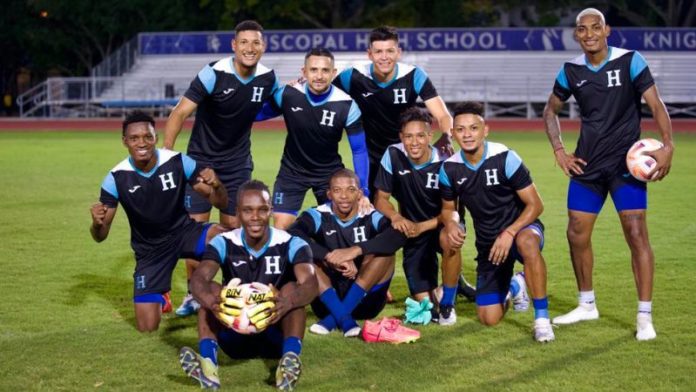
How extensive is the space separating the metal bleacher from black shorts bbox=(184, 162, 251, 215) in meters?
26.7

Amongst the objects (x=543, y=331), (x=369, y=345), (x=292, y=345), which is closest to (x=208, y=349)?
(x=292, y=345)

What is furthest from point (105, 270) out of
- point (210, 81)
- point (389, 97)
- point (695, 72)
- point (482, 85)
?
point (695, 72)

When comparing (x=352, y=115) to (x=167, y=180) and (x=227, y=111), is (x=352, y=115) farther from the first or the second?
(x=167, y=180)

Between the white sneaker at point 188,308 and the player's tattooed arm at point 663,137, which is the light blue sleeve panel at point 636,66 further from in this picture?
the white sneaker at point 188,308

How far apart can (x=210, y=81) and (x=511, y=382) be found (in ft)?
11.3

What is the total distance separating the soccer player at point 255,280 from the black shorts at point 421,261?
1814 mm

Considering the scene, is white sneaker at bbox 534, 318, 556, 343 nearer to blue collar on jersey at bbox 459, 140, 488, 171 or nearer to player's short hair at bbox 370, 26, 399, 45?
blue collar on jersey at bbox 459, 140, 488, 171

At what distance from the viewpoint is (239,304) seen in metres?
5.45

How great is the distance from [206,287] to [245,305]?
0.91ft

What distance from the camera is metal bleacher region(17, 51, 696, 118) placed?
35219 millimetres

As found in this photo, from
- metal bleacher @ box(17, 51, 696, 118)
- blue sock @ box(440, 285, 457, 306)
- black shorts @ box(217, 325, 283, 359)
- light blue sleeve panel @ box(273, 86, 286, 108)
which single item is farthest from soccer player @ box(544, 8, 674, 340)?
metal bleacher @ box(17, 51, 696, 118)

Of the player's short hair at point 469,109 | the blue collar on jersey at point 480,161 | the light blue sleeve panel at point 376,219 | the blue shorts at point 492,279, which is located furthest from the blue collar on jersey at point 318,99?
the blue shorts at point 492,279

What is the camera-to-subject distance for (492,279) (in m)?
7.06

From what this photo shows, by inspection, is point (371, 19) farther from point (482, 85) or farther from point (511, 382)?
point (511, 382)
